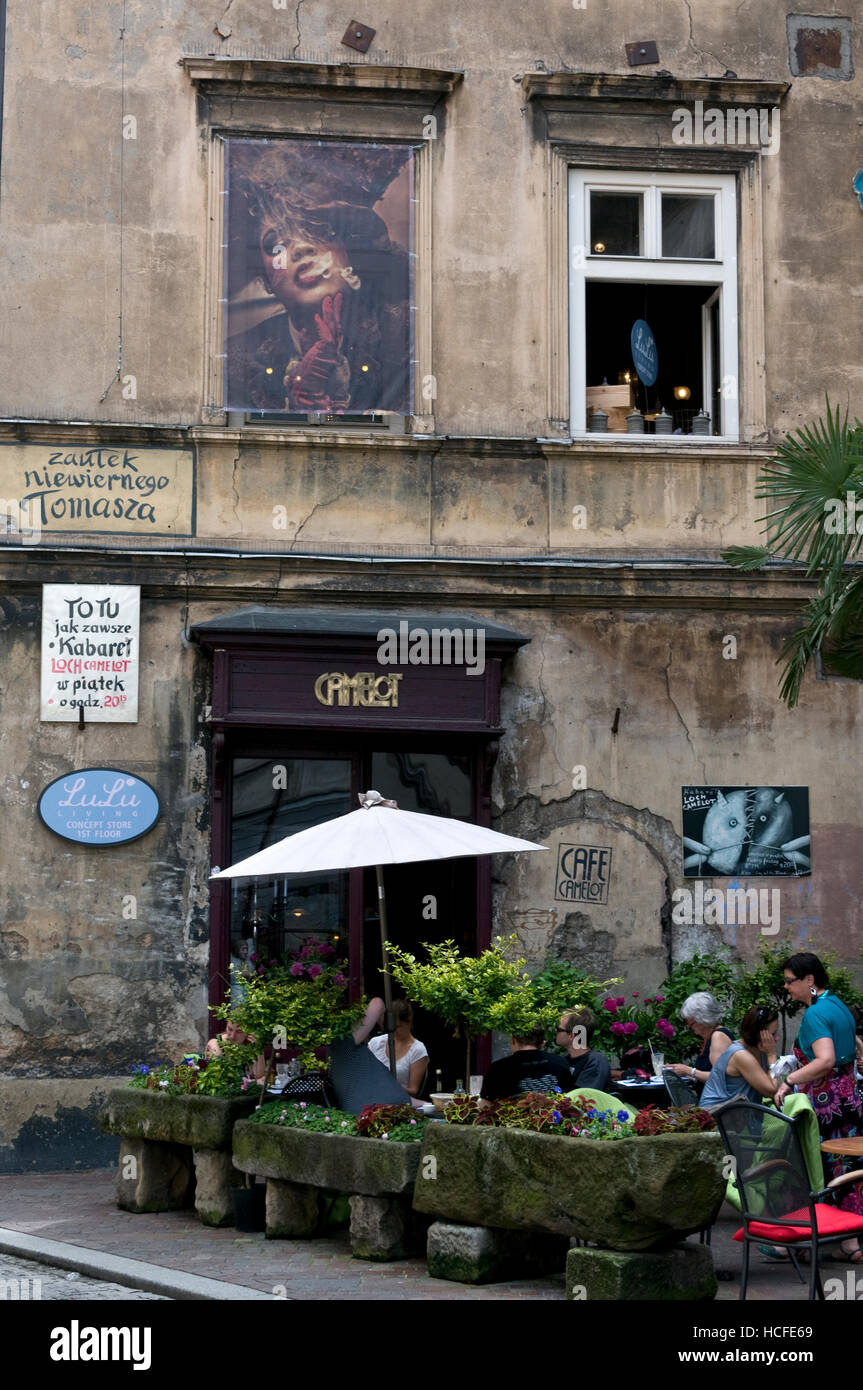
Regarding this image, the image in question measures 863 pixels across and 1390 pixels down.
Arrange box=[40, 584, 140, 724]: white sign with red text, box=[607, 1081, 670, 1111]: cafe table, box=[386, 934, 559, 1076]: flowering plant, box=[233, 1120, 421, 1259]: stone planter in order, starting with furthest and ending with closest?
box=[40, 584, 140, 724]: white sign with red text
box=[607, 1081, 670, 1111]: cafe table
box=[386, 934, 559, 1076]: flowering plant
box=[233, 1120, 421, 1259]: stone planter

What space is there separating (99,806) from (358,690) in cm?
207

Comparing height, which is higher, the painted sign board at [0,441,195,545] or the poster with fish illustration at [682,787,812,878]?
the painted sign board at [0,441,195,545]

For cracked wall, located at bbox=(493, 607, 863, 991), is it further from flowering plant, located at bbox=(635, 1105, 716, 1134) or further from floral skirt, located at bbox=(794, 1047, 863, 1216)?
flowering plant, located at bbox=(635, 1105, 716, 1134)

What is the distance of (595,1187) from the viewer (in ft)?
23.8

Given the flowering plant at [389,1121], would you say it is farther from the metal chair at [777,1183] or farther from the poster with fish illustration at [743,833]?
the poster with fish illustration at [743,833]

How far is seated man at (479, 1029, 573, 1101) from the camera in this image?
334 inches

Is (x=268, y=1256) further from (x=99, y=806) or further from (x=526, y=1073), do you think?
(x=99, y=806)

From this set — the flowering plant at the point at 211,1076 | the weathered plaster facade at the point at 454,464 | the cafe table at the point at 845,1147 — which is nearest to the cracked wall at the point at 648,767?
the weathered plaster facade at the point at 454,464

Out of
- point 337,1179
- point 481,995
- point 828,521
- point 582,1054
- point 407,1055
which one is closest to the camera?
point 337,1179

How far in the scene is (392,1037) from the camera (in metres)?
10.0

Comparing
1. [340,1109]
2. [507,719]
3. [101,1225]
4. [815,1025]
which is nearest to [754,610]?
[507,719]

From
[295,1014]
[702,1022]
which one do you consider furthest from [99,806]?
[702,1022]

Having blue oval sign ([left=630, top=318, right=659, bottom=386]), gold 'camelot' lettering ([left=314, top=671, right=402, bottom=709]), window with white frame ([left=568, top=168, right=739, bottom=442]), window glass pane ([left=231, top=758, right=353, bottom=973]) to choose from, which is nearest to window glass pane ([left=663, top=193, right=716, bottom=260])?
window with white frame ([left=568, top=168, right=739, bottom=442])
